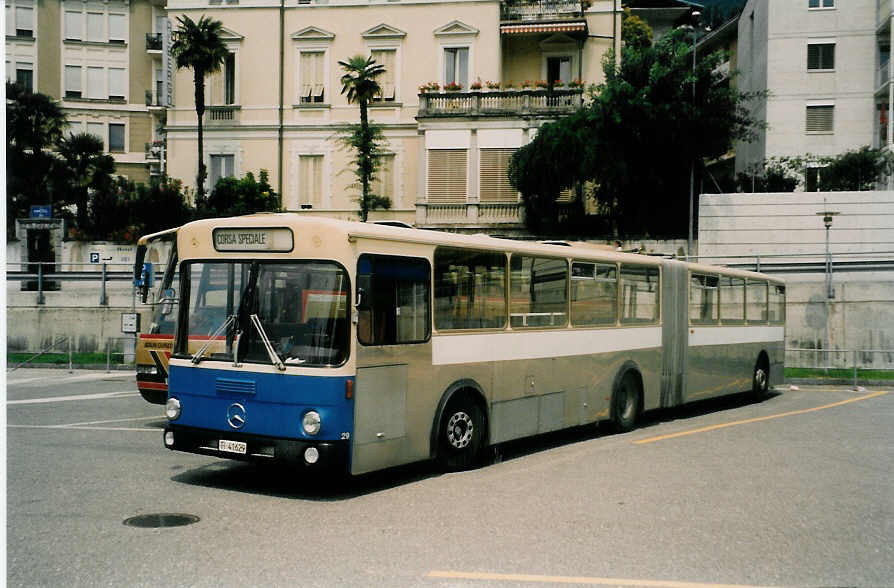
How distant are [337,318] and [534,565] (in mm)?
3412

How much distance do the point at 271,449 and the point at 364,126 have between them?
3299 centimetres

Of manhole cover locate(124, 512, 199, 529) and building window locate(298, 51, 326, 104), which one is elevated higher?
building window locate(298, 51, 326, 104)

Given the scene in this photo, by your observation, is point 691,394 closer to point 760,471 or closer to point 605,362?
point 605,362

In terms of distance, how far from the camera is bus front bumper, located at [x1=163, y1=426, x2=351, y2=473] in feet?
30.0

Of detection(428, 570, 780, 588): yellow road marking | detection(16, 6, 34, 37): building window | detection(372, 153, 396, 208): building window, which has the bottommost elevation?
detection(428, 570, 780, 588): yellow road marking

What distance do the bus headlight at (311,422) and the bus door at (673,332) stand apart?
8838mm

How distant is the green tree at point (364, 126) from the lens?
4081 centimetres

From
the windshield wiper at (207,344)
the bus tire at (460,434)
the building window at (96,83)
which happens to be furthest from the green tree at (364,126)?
the windshield wiper at (207,344)

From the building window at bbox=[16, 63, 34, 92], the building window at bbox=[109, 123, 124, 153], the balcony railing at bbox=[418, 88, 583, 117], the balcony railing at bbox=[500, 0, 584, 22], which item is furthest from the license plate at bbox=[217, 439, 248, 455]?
the building window at bbox=[109, 123, 124, 153]

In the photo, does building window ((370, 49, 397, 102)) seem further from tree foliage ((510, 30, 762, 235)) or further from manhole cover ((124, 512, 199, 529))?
manhole cover ((124, 512, 199, 529))

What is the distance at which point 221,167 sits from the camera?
152 feet

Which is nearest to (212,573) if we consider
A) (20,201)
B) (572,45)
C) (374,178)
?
(374,178)

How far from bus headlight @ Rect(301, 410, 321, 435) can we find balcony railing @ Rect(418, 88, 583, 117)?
33.7 m

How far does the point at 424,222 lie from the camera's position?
4125cm
